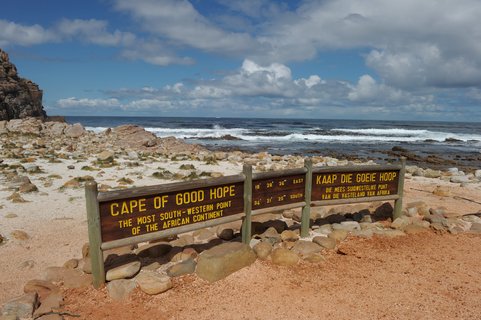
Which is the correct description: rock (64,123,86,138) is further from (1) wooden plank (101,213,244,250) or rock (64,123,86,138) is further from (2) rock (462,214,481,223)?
(2) rock (462,214,481,223)

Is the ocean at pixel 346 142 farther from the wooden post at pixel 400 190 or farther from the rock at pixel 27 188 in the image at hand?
the rock at pixel 27 188

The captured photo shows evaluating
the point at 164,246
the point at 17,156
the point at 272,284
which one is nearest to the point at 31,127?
the point at 17,156

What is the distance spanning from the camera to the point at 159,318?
4.40 meters

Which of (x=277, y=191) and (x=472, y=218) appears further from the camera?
(x=472, y=218)

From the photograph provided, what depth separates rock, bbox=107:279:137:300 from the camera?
15.9 feet

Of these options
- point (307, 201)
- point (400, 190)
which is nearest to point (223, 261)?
point (307, 201)

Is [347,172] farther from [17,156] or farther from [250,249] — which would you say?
[17,156]

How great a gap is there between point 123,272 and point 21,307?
124 cm

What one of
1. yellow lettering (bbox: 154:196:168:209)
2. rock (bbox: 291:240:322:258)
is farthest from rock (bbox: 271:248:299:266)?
yellow lettering (bbox: 154:196:168:209)

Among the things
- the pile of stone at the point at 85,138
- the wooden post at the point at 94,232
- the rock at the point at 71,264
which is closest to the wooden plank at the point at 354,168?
the wooden post at the point at 94,232

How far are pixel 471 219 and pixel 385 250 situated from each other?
2.93 meters

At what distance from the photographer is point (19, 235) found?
7.32 m

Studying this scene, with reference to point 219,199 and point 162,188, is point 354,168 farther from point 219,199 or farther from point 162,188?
point 162,188

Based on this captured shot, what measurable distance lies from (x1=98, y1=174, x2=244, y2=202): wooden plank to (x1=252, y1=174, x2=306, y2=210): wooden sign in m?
0.48
